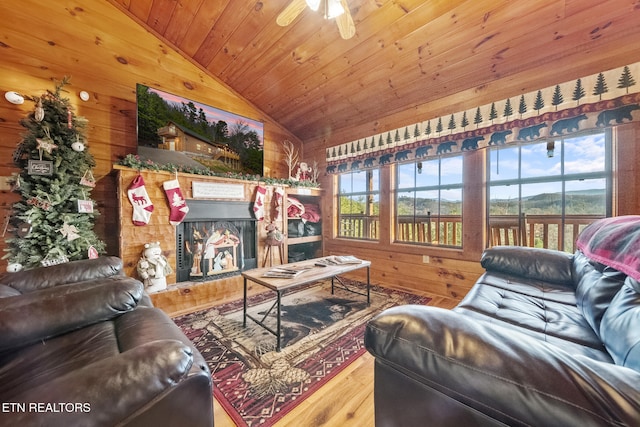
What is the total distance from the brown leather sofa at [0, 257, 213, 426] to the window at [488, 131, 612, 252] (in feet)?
10.2

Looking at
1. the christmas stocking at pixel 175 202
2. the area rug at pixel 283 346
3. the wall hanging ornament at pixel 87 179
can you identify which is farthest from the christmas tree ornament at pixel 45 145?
the area rug at pixel 283 346

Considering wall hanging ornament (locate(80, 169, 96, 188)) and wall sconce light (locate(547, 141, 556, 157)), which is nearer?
wall hanging ornament (locate(80, 169, 96, 188))

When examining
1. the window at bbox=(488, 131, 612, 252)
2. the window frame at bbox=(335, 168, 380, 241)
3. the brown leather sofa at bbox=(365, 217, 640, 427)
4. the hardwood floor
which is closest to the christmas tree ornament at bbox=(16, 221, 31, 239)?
the hardwood floor

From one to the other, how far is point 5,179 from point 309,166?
3.53 m

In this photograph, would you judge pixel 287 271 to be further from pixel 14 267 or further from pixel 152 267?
pixel 14 267

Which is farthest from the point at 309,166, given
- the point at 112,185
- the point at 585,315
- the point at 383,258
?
the point at 585,315

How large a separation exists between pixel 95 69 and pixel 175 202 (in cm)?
169

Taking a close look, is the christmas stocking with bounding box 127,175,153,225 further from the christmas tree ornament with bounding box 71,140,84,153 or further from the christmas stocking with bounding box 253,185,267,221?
the christmas stocking with bounding box 253,185,267,221

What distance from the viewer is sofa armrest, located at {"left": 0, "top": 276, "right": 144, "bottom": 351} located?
0.94 m

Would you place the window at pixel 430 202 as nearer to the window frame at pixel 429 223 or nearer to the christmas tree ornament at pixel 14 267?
the window frame at pixel 429 223

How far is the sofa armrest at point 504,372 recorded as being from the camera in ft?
1.66

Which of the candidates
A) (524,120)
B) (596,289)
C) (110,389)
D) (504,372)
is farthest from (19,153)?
(524,120)

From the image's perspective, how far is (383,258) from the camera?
3.52m

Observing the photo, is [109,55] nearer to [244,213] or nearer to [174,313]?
[244,213]
